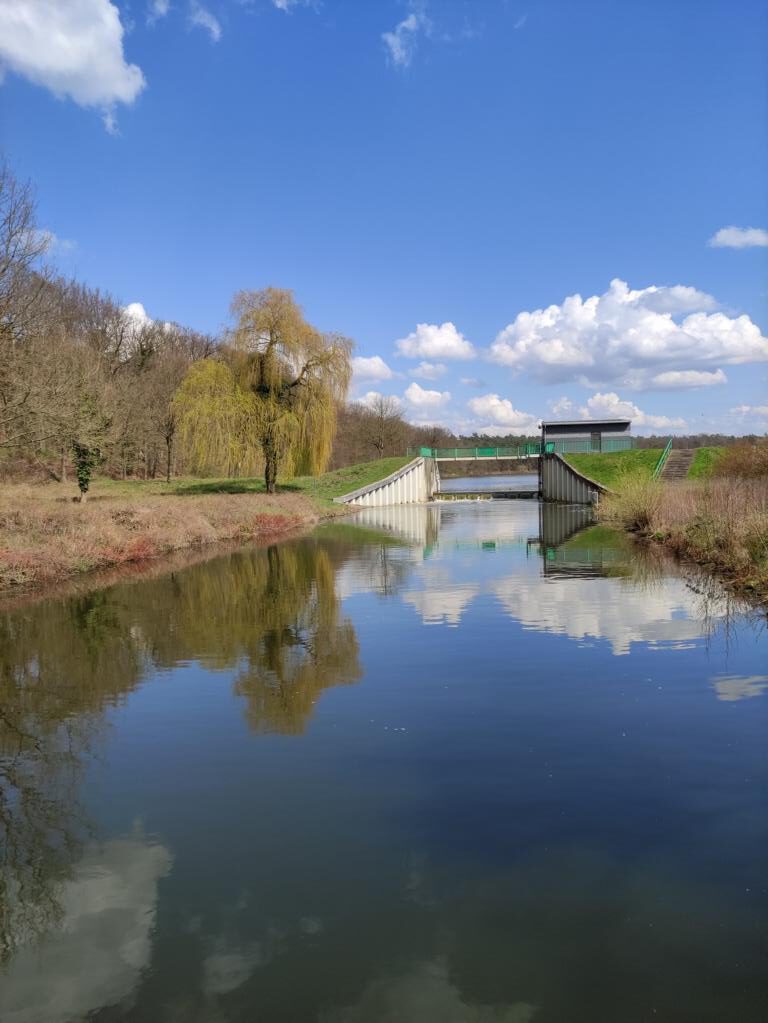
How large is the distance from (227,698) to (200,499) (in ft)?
80.7

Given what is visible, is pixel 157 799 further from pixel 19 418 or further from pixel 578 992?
pixel 19 418

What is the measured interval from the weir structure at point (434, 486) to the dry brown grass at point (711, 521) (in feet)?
57.8

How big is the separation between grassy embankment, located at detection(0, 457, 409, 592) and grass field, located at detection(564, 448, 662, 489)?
18.1m

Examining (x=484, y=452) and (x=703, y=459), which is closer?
(x=703, y=459)

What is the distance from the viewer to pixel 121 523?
23.3m

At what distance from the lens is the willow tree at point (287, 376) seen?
125 ft

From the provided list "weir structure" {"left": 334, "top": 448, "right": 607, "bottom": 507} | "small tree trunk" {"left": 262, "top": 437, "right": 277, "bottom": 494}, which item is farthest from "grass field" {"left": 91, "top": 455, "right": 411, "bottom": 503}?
"small tree trunk" {"left": 262, "top": 437, "right": 277, "bottom": 494}

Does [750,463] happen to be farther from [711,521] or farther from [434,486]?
[434,486]

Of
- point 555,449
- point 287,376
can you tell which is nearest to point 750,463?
point 287,376

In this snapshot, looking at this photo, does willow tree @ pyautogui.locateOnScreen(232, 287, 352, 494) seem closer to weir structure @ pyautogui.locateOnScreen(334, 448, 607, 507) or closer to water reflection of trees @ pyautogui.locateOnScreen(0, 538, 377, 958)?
weir structure @ pyautogui.locateOnScreen(334, 448, 607, 507)

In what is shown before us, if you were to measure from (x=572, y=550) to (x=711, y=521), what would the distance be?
495 centimetres

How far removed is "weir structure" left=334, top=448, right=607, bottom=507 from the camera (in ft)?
162

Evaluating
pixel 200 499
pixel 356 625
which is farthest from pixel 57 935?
A: pixel 200 499

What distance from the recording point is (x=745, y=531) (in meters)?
15.6
